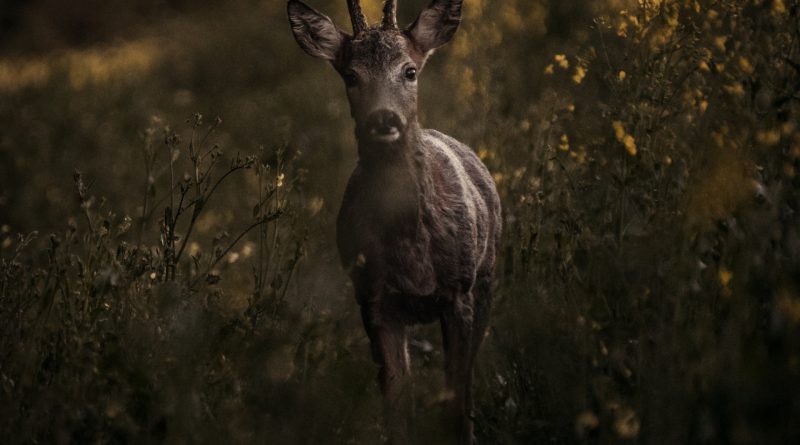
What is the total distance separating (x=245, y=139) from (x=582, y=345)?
9.85 m

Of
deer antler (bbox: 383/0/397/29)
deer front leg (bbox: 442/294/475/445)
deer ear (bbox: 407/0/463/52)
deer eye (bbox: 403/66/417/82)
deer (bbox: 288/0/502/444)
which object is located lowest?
deer front leg (bbox: 442/294/475/445)

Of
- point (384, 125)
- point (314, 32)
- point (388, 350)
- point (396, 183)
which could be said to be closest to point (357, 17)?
point (314, 32)

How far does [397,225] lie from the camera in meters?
5.25

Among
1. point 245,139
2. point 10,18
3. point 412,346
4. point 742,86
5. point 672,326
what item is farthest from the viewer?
point 10,18

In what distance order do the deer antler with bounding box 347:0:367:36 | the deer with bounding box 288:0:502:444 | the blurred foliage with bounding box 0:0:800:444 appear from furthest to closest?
1. the deer antler with bounding box 347:0:367:36
2. the deer with bounding box 288:0:502:444
3. the blurred foliage with bounding box 0:0:800:444

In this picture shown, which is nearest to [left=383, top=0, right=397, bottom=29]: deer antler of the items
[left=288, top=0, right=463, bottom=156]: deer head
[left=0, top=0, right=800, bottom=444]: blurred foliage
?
[left=288, top=0, right=463, bottom=156]: deer head

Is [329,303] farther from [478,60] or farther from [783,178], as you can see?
[783,178]

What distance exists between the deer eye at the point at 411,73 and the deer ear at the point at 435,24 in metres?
0.32

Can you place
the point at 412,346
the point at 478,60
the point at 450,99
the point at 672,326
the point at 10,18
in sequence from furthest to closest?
the point at 10,18 → the point at 450,99 → the point at 478,60 → the point at 412,346 → the point at 672,326

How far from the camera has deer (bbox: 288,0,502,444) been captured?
17.0ft

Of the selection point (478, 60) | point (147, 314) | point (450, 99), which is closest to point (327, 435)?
point (147, 314)

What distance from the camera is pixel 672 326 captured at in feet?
11.5

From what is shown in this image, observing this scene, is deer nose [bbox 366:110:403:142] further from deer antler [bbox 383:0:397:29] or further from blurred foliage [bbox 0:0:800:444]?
deer antler [bbox 383:0:397:29]

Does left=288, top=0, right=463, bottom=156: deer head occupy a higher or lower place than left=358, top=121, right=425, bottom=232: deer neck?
higher
